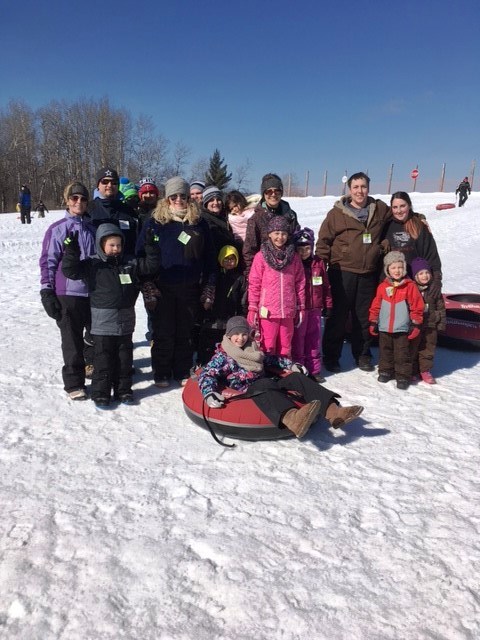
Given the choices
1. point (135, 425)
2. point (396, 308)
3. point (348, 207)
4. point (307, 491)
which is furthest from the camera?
point (348, 207)

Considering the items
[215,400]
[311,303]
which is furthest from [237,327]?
[311,303]

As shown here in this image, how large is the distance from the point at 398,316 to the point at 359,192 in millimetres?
1339

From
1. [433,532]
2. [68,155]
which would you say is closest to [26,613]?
[433,532]

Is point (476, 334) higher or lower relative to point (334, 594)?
higher

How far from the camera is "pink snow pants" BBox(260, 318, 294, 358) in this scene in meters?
4.50

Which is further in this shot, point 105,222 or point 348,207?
point 348,207

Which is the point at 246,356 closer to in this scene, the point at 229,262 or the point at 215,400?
the point at 215,400

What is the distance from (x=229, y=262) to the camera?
4711mm

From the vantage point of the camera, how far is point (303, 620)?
2.03m

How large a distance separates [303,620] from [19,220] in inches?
885

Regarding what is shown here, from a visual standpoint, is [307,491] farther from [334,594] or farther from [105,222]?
[105,222]

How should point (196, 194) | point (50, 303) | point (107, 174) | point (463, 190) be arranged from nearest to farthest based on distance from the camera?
point (50, 303), point (107, 174), point (196, 194), point (463, 190)

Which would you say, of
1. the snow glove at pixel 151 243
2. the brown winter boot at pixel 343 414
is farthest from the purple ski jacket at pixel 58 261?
the brown winter boot at pixel 343 414

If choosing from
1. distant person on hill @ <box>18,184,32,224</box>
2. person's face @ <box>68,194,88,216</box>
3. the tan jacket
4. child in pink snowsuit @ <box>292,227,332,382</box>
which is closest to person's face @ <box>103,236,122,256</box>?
person's face @ <box>68,194,88,216</box>
